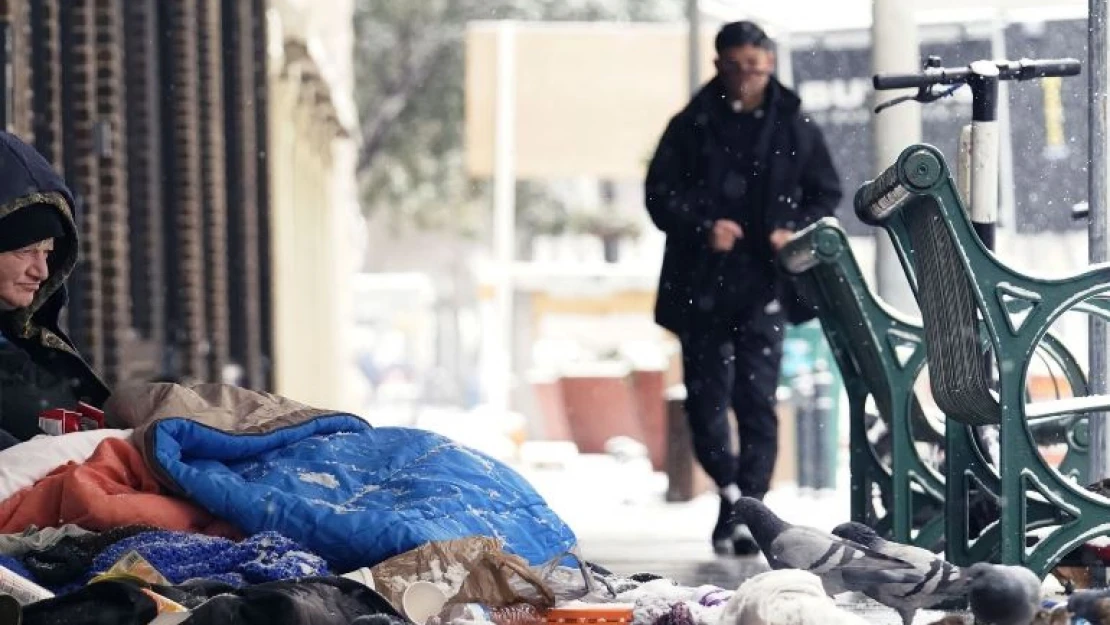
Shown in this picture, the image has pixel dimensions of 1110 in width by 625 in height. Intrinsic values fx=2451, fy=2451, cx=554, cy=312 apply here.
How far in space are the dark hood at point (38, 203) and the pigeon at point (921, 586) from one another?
7.35 feet

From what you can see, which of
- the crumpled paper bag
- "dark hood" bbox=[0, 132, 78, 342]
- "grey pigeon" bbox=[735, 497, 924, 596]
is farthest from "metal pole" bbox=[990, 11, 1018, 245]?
the crumpled paper bag

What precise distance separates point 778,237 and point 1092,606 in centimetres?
405

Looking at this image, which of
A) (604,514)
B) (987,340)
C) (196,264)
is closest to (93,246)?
(196,264)

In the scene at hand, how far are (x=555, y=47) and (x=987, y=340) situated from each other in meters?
24.1

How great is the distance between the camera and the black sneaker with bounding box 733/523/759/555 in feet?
26.5

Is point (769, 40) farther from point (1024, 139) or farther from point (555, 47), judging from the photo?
point (555, 47)

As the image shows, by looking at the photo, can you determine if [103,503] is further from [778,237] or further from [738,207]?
[738,207]

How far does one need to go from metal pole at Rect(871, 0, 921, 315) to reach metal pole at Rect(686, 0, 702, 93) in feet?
16.1

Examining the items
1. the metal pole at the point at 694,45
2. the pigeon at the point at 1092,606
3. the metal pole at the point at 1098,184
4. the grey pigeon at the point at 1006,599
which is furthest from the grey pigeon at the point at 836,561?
the metal pole at the point at 694,45

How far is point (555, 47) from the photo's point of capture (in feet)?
96.6

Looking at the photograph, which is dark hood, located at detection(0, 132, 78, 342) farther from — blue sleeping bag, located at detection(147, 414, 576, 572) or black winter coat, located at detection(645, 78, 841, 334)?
black winter coat, located at detection(645, 78, 841, 334)

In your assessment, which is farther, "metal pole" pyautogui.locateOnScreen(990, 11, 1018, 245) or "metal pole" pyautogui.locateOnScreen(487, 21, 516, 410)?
"metal pole" pyautogui.locateOnScreen(487, 21, 516, 410)

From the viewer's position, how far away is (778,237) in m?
8.12

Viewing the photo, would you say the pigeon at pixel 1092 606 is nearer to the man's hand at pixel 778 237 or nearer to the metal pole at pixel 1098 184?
the metal pole at pixel 1098 184
